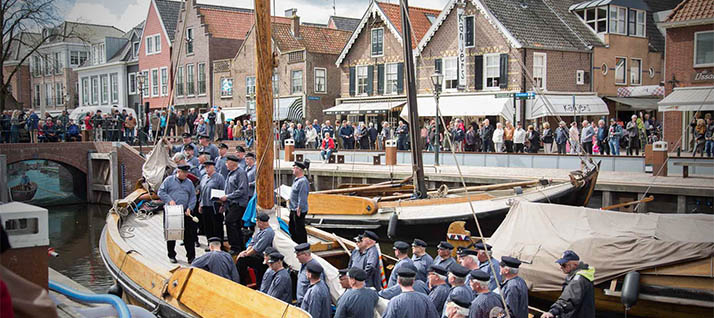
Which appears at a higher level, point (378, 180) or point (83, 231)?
point (378, 180)

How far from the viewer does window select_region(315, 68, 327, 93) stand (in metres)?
36.9

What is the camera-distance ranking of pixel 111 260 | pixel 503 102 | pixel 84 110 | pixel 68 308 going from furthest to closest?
pixel 84 110
pixel 503 102
pixel 111 260
pixel 68 308

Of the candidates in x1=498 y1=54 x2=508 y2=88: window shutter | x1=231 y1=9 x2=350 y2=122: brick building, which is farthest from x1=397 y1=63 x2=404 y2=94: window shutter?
x1=498 y1=54 x2=508 y2=88: window shutter

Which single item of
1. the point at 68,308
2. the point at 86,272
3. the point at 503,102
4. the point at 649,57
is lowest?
the point at 86,272

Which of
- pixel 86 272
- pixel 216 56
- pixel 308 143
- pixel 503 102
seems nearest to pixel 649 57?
pixel 503 102

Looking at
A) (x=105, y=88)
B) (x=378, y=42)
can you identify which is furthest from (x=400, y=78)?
(x=105, y=88)

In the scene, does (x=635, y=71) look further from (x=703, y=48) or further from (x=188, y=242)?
(x=188, y=242)

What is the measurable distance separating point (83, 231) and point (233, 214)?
13176mm

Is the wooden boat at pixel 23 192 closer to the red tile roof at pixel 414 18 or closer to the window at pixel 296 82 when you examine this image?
the window at pixel 296 82

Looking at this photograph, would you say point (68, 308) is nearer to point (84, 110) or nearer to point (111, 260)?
point (111, 260)

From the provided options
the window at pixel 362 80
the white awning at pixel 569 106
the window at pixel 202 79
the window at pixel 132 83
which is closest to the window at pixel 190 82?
the window at pixel 202 79

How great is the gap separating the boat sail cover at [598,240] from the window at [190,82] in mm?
33930

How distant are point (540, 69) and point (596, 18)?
4574mm

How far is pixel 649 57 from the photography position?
31.9m
